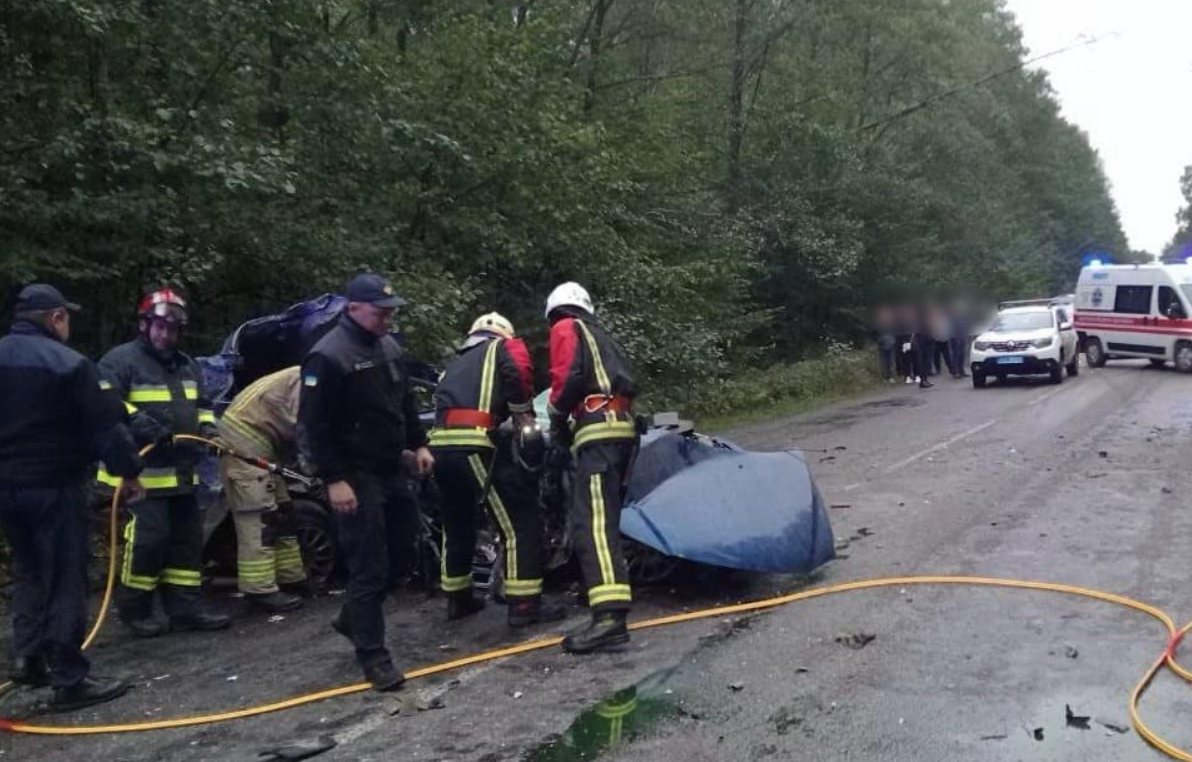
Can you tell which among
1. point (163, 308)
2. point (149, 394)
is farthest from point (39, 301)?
point (149, 394)

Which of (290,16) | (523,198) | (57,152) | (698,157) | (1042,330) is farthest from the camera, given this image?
(1042,330)

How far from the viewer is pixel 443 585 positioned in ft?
21.0

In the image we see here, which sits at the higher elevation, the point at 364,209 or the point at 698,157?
the point at 698,157

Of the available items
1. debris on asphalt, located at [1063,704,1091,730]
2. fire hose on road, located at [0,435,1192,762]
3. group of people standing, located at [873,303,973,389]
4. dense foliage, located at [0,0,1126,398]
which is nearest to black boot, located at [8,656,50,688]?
fire hose on road, located at [0,435,1192,762]

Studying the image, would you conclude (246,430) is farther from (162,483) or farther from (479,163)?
(479,163)

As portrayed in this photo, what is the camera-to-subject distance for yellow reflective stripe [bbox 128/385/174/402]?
6.39 meters

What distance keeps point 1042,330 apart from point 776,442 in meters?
10.8

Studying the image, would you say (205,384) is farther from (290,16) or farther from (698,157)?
(698,157)

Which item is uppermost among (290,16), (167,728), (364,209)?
(290,16)

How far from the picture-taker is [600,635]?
5703 millimetres

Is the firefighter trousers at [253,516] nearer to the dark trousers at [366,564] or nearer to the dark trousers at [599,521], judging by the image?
the dark trousers at [366,564]

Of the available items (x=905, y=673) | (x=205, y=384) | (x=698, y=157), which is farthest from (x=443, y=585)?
(x=698, y=157)

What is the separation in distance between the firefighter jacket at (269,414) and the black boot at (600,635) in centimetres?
223

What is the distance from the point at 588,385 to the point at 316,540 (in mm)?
2370
